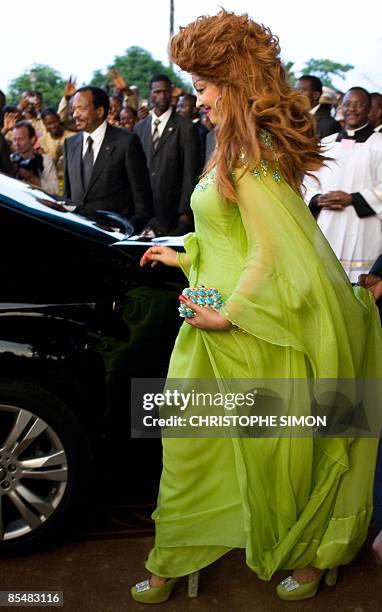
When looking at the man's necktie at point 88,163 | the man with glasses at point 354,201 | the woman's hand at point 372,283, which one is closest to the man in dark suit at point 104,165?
the man's necktie at point 88,163

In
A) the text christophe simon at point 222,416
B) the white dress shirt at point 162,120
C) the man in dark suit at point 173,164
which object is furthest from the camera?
the white dress shirt at point 162,120

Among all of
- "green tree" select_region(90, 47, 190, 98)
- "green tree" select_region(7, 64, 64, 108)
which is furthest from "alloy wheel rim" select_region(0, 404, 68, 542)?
"green tree" select_region(90, 47, 190, 98)

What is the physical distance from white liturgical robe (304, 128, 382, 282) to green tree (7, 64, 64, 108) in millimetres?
40942

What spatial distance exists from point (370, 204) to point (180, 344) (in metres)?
3.22

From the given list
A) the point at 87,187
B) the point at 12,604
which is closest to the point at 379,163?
the point at 87,187

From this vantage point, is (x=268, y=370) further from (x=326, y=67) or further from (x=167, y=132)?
(x=326, y=67)

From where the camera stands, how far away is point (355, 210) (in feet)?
18.9

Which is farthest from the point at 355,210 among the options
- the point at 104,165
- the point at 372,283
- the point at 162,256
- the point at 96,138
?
the point at 162,256

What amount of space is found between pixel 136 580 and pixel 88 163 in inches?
141

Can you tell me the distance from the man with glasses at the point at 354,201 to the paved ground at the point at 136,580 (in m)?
2.93

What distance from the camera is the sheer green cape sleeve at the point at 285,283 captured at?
2.60 meters

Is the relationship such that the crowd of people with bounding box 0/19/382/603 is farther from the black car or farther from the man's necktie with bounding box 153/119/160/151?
the man's necktie with bounding box 153/119/160/151

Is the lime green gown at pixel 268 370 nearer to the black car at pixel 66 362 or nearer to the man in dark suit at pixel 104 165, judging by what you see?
the black car at pixel 66 362

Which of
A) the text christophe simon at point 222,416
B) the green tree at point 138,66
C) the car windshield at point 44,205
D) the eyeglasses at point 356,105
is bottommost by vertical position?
the text christophe simon at point 222,416
